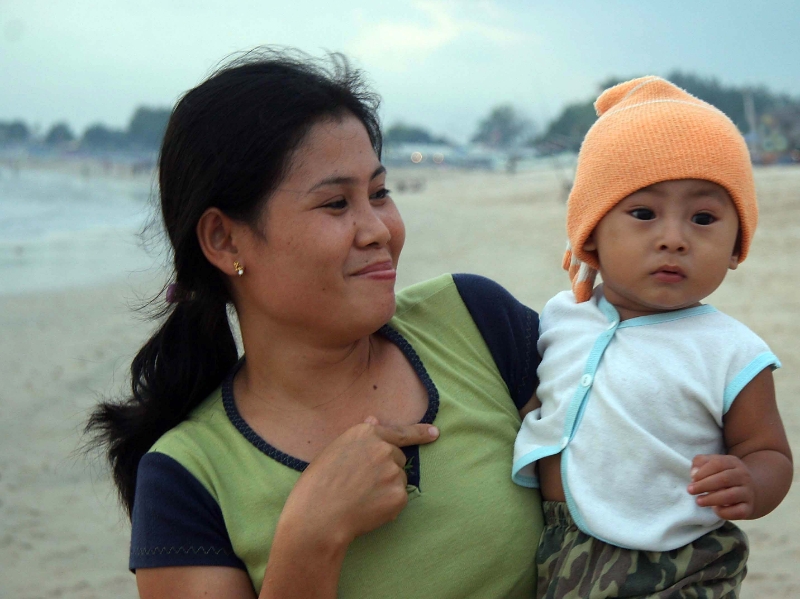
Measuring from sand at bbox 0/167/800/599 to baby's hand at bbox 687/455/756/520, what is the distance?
166 cm

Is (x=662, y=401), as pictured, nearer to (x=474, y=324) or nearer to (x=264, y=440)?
(x=474, y=324)

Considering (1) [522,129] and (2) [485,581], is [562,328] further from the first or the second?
(1) [522,129]

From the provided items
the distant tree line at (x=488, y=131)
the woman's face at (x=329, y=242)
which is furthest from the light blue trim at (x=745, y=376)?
the distant tree line at (x=488, y=131)

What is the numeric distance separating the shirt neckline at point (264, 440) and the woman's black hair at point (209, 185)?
0.35 ft

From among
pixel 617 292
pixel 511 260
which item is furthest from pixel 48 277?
pixel 617 292

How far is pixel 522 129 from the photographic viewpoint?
82.6m

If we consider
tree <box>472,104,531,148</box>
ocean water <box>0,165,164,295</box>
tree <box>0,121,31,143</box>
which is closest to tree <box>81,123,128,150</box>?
tree <box>0,121,31,143</box>

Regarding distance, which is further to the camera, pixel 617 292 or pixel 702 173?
pixel 617 292

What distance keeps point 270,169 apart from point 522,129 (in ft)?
273

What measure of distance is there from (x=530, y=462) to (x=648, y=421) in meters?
0.30

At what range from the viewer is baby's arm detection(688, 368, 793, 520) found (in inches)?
67.9

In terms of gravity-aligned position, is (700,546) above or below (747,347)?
below

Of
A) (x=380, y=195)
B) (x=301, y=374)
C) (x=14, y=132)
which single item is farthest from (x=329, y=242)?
(x=14, y=132)

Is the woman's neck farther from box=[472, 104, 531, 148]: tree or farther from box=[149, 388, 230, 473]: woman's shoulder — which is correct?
box=[472, 104, 531, 148]: tree
